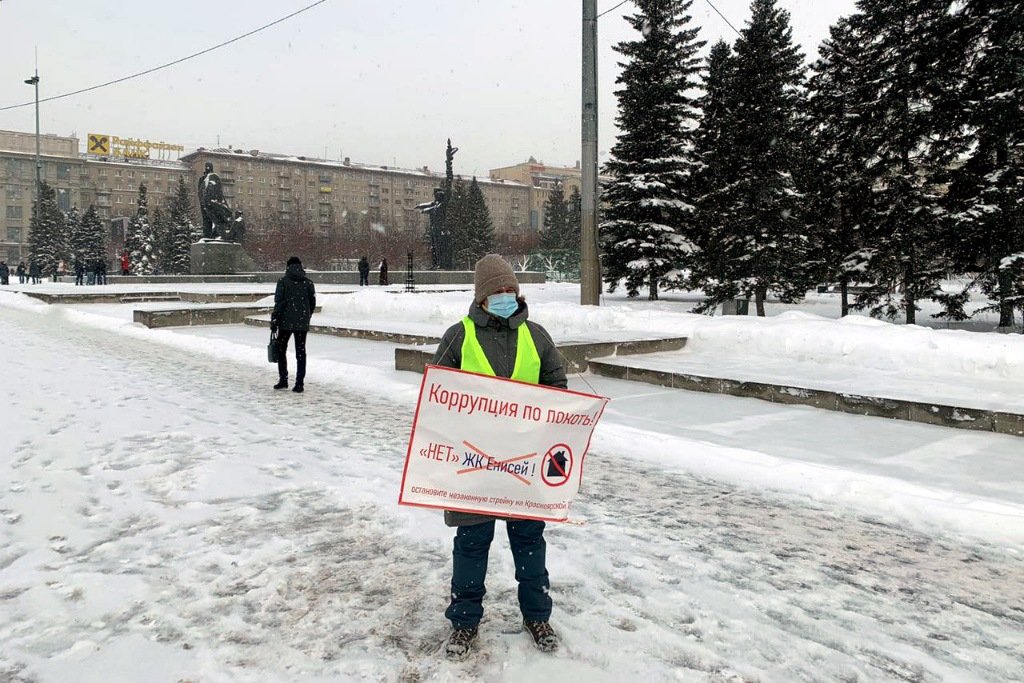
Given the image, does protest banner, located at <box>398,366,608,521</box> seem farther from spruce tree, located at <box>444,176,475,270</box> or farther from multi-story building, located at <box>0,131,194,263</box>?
multi-story building, located at <box>0,131,194,263</box>

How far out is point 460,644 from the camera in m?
3.18

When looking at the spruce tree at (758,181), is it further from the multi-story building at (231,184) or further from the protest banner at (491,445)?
the multi-story building at (231,184)

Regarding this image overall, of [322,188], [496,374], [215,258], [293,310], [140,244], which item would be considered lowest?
[496,374]

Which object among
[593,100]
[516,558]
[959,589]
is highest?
[593,100]

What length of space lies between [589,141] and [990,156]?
12.6m

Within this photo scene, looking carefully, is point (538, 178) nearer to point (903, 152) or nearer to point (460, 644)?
point (903, 152)

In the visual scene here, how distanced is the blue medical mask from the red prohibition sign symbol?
0.66 m

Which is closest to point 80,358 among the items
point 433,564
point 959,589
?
point 433,564

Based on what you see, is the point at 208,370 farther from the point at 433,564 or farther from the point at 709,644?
the point at 709,644

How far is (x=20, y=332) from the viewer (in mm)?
18406

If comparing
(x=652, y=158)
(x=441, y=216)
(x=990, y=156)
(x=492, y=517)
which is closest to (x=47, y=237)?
(x=441, y=216)

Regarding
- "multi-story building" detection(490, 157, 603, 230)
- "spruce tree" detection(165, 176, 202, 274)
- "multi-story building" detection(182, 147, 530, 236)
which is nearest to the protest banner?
"spruce tree" detection(165, 176, 202, 274)

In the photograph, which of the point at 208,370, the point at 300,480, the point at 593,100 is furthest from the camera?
the point at 593,100

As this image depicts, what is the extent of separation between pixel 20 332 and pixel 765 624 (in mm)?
20276
